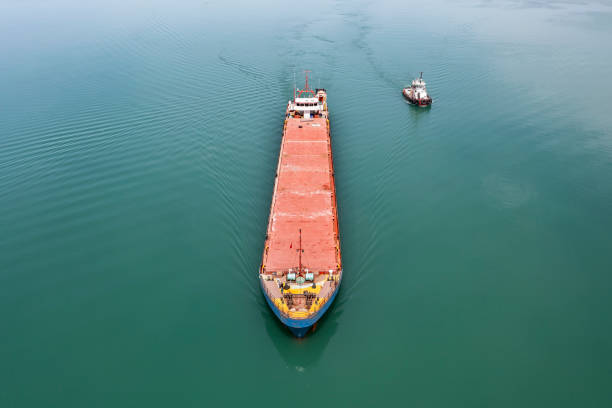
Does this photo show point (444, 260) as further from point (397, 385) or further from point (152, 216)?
point (152, 216)

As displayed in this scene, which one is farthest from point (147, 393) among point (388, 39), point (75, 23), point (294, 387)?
point (75, 23)

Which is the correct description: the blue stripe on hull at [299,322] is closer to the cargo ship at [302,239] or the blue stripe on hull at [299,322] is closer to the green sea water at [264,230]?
the cargo ship at [302,239]

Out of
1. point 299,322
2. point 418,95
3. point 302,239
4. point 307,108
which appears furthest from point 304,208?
point 418,95

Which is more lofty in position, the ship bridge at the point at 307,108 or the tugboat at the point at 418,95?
the tugboat at the point at 418,95

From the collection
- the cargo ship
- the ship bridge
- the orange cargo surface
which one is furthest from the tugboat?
the cargo ship

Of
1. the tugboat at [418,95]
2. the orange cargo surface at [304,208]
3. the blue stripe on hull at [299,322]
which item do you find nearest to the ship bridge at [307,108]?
the orange cargo surface at [304,208]

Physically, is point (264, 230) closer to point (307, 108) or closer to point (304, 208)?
point (304, 208)
